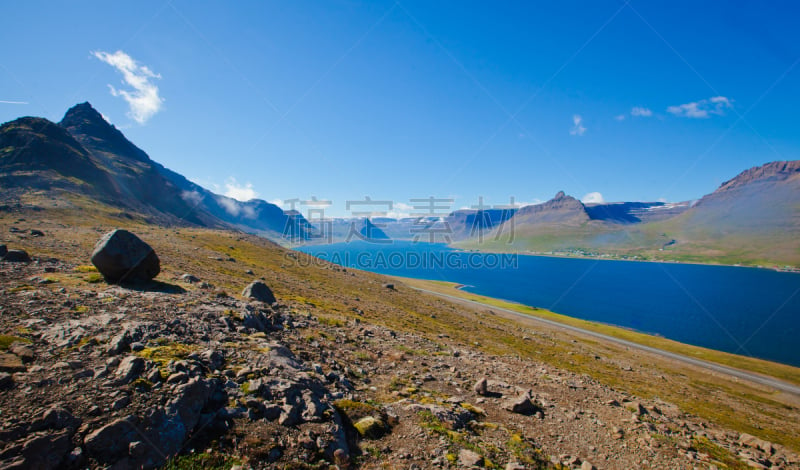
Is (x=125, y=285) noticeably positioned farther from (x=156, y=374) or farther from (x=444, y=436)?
(x=444, y=436)

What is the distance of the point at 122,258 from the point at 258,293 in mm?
8946

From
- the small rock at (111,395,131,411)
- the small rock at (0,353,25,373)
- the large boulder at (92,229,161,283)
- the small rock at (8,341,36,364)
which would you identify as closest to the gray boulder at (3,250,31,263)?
the large boulder at (92,229,161,283)

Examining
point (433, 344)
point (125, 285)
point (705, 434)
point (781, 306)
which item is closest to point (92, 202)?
point (125, 285)

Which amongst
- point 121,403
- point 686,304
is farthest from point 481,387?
point 686,304

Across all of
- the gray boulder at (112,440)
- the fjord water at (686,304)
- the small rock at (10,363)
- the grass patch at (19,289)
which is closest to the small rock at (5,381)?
the small rock at (10,363)

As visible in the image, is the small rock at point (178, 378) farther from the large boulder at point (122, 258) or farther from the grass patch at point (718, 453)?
the grass patch at point (718, 453)

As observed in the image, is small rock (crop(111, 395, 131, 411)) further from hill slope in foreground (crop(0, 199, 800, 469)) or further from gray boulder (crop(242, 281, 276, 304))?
gray boulder (crop(242, 281, 276, 304))

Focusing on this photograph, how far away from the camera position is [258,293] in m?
24.2

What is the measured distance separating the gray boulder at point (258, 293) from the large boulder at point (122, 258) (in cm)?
641

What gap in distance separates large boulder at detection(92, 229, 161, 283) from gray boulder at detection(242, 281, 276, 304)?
6.41 m

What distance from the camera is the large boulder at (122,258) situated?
17.3 metres

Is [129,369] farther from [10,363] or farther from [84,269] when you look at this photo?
[84,269]

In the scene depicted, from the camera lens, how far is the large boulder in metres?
17.3

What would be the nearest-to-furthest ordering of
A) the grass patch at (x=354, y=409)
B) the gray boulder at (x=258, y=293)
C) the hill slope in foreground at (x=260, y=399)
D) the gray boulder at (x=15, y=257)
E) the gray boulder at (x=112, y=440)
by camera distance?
1. the gray boulder at (x=112, y=440)
2. the hill slope in foreground at (x=260, y=399)
3. the grass patch at (x=354, y=409)
4. the gray boulder at (x=15, y=257)
5. the gray boulder at (x=258, y=293)
